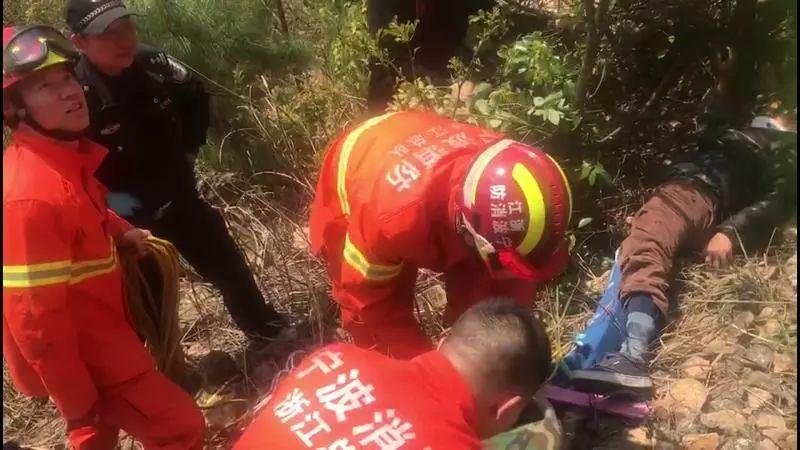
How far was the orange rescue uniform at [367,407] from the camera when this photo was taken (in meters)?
1.73

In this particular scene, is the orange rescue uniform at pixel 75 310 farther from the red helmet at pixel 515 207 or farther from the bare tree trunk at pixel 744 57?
the bare tree trunk at pixel 744 57

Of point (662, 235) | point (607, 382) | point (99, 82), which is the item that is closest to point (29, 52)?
point (99, 82)

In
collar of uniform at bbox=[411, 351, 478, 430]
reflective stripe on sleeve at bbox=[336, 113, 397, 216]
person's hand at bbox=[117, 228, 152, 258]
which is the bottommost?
collar of uniform at bbox=[411, 351, 478, 430]

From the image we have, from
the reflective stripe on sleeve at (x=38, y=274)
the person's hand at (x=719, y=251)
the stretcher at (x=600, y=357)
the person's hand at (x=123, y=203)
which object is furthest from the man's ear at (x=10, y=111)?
the person's hand at (x=719, y=251)

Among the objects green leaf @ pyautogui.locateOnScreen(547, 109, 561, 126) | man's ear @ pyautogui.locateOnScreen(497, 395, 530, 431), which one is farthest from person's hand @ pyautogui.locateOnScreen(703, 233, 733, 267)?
man's ear @ pyautogui.locateOnScreen(497, 395, 530, 431)

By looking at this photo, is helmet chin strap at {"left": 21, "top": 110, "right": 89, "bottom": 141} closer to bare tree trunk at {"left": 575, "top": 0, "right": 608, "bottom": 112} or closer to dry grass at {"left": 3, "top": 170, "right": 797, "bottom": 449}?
dry grass at {"left": 3, "top": 170, "right": 797, "bottom": 449}

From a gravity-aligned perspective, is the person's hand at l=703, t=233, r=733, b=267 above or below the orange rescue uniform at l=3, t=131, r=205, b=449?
below

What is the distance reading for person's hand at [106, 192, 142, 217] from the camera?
3039 mm

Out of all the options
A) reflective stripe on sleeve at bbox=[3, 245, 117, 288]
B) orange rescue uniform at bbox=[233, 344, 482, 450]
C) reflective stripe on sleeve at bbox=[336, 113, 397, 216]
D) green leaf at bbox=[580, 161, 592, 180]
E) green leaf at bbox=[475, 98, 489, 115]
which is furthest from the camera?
green leaf at bbox=[475, 98, 489, 115]

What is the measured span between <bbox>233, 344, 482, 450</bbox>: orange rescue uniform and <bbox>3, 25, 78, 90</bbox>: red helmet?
1243 mm

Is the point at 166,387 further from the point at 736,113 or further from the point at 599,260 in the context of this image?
the point at 736,113

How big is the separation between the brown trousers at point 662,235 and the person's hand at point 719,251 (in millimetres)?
67

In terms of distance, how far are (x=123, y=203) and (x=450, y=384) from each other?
1.77 m

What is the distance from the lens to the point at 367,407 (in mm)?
1770
